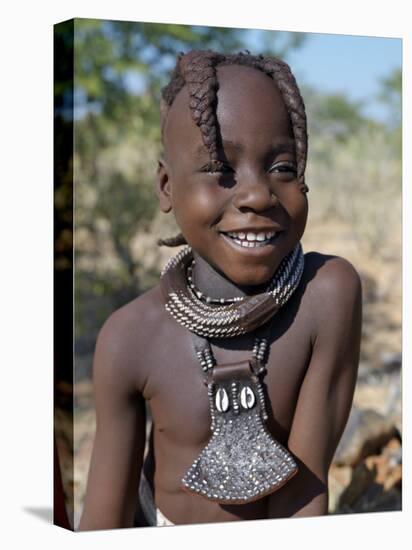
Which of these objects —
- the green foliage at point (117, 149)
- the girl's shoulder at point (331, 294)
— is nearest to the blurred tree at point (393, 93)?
the green foliage at point (117, 149)

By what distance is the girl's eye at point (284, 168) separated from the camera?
2600mm

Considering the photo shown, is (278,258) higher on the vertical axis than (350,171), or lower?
lower

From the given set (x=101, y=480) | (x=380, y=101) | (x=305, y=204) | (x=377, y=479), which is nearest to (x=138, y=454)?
(x=101, y=480)

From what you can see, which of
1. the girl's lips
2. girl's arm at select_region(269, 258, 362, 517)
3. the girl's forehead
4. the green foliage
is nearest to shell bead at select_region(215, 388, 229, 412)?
girl's arm at select_region(269, 258, 362, 517)

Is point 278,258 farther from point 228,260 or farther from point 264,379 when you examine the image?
point 264,379

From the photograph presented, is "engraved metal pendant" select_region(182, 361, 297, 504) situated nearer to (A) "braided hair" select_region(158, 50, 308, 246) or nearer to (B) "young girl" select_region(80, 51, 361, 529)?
(B) "young girl" select_region(80, 51, 361, 529)

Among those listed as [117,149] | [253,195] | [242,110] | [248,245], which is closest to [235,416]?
[248,245]

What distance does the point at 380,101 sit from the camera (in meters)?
4.64

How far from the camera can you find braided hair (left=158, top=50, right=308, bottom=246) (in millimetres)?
2527

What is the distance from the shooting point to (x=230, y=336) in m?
2.65

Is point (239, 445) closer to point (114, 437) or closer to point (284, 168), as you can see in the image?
point (114, 437)

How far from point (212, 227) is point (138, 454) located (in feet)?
2.01

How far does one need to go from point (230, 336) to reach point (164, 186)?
41cm

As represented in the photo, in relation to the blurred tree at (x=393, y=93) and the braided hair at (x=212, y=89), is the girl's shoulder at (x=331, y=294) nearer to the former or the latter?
the braided hair at (x=212, y=89)
